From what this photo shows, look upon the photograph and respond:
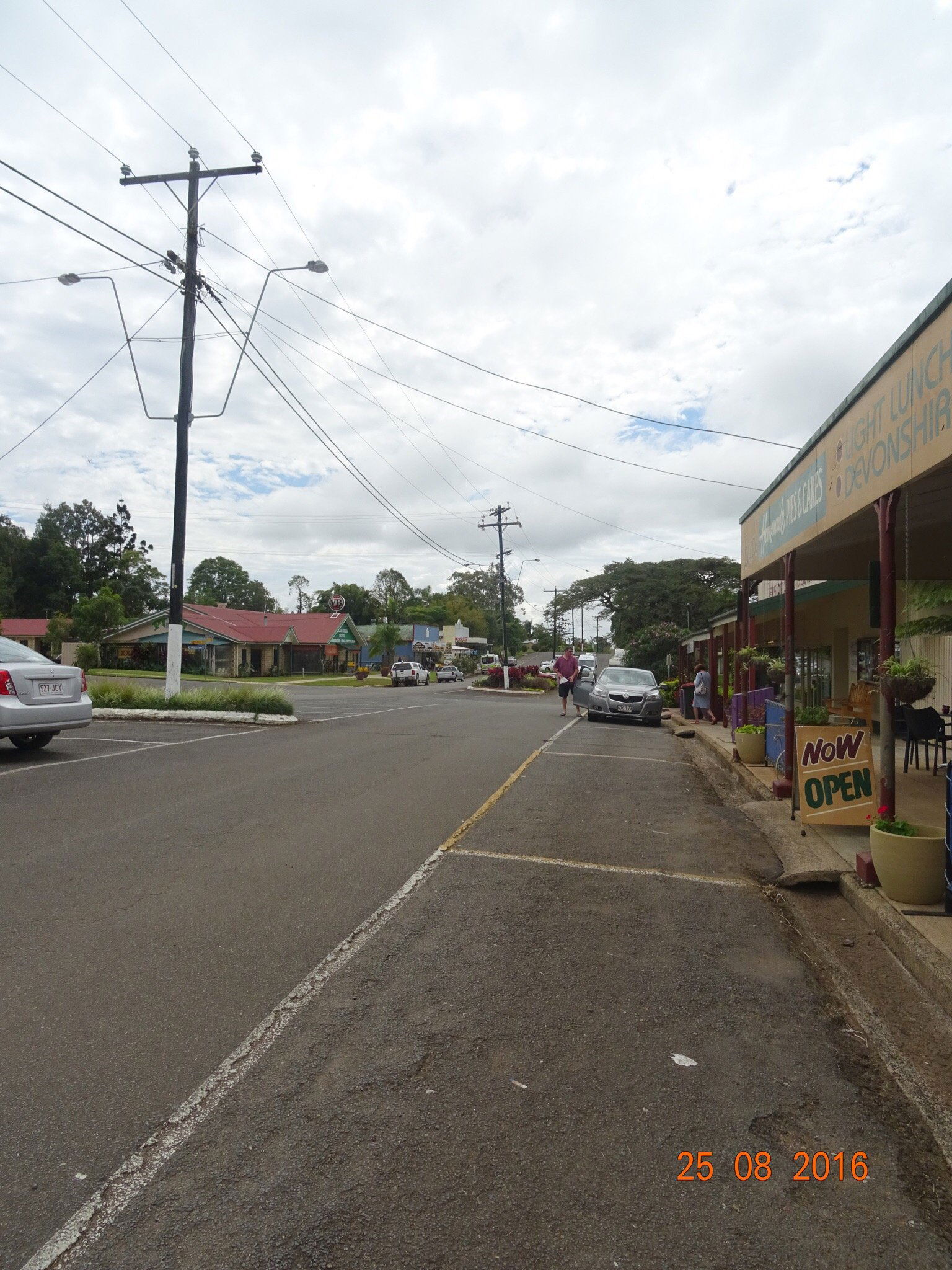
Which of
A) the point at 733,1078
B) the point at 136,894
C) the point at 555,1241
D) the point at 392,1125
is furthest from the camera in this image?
the point at 136,894

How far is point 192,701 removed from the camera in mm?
18344

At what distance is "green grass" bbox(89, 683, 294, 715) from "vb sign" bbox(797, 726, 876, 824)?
41.6ft

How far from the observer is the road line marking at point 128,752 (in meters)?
10.2

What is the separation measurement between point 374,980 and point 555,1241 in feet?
6.37

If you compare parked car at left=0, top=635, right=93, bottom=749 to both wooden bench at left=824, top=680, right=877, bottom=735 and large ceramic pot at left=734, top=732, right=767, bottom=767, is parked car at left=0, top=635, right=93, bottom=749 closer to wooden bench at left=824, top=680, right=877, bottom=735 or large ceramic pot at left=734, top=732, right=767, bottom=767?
large ceramic pot at left=734, top=732, right=767, bottom=767

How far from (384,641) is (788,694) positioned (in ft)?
205

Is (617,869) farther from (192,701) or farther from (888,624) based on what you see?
(192,701)

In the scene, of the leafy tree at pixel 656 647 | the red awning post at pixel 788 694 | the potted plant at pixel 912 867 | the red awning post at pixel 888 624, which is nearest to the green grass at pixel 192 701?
the red awning post at pixel 788 694

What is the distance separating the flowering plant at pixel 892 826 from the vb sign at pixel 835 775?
1256 millimetres

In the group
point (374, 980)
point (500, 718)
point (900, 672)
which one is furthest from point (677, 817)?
point (500, 718)

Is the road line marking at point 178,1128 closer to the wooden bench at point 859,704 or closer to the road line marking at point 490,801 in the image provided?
the road line marking at point 490,801

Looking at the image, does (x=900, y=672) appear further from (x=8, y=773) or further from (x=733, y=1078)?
(x=8, y=773)

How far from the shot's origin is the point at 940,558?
36.3ft

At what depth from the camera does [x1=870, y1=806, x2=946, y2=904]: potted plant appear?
5340mm
